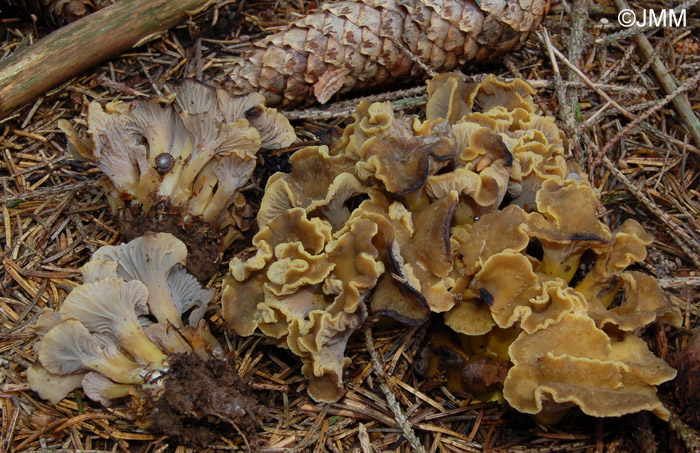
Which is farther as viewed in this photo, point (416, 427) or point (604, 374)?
point (416, 427)

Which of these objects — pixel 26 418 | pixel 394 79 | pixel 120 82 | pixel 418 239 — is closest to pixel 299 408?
Result: pixel 418 239

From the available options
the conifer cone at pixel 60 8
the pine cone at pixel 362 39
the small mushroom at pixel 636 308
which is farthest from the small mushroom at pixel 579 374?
the conifer cone at pixel 60 8

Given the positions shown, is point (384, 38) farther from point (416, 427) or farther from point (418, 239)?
point (416, 427)

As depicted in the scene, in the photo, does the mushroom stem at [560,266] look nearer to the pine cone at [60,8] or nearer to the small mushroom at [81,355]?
the small mushroom at [81,355]

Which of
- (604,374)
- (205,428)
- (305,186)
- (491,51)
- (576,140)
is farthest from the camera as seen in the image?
(491,51)

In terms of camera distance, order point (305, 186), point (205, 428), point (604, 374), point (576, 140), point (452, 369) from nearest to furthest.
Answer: point (604, 374), point (205, 428), point (452, 369), point (305, 186), point (576, 140)

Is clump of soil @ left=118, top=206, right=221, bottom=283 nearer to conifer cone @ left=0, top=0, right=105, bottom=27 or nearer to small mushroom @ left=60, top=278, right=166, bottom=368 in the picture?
small mushroom @ left=60, top=278, right=166, bottom=368
